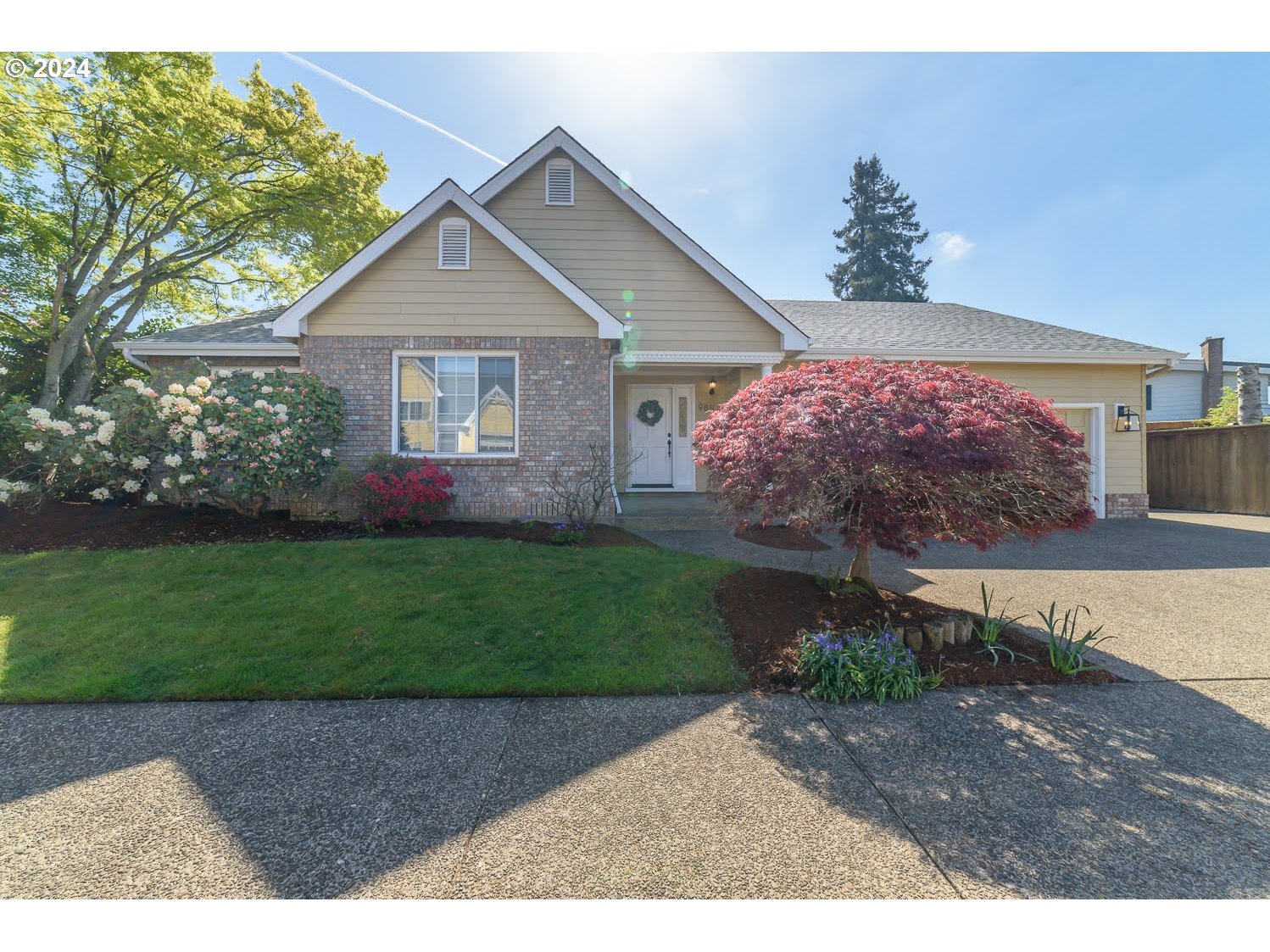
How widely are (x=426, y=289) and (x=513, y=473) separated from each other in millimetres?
3320

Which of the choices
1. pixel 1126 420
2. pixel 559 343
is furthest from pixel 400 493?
pixel 1126 420

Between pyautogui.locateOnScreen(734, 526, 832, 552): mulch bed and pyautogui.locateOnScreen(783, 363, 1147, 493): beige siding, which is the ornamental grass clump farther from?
pyautogui.locateOnScreen(783, 363, 1147, 493): beige siding

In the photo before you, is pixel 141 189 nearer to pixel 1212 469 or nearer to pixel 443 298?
pixel 443 298

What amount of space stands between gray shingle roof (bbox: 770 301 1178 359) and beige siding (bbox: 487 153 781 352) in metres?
2.27

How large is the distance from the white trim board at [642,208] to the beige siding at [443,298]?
2.51 m

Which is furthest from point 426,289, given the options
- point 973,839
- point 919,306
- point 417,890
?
point 919,306

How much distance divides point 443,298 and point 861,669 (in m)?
7.91

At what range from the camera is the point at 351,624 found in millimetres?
4449

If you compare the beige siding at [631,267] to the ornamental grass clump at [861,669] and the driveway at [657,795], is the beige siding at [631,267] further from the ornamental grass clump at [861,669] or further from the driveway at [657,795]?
the driveway at [657,795]

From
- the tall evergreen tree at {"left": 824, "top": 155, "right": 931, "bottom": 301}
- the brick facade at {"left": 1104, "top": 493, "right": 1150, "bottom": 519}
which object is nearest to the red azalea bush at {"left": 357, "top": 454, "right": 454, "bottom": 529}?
the brick facade at {"left": 1104, "top": 493, "right": 1150, "bottom": 519}

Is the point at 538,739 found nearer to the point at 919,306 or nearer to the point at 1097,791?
the point at 1097,791

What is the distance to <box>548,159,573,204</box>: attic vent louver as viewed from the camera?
10078mm

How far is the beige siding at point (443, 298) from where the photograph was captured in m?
8.20

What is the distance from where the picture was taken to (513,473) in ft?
27.7
